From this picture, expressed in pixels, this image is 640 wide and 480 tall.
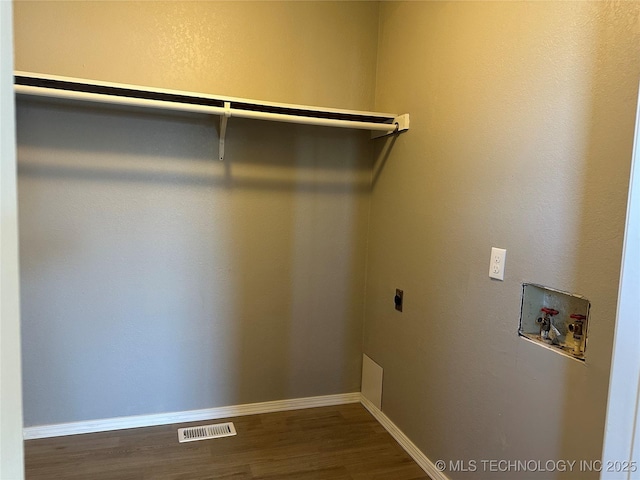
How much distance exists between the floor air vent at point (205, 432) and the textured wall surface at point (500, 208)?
0.92 metres

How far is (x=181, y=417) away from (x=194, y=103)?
5.73 ft

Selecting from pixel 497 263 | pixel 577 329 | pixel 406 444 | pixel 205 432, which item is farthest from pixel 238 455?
pixel 577 329

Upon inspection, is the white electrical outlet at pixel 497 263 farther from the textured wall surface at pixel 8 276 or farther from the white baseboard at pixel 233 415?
the textured wall surface at pixel 8 276

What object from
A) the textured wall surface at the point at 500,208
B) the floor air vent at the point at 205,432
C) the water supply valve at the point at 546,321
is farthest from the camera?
the floor air vent at the point at 205,432

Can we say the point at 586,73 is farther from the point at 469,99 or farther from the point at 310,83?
the point at 310,83

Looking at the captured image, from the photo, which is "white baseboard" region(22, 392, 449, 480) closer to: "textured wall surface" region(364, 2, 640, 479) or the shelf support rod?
"textured wall surface" region(364, 2, 640, 479)

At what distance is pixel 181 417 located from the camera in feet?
8.04

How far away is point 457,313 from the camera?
1865 millimetres

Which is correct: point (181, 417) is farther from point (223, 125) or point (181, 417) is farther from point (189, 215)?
point (223, 125)

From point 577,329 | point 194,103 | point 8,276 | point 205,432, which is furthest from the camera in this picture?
point 205,432

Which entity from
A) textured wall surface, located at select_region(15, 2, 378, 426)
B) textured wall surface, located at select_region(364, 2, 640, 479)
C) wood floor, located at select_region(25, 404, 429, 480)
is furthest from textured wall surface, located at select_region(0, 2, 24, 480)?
textured wall surface, located at select_region(15, 2, 378, 426)

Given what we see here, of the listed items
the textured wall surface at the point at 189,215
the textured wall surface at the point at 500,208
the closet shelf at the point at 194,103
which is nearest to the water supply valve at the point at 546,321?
the textured wall surface at the point at 500,208

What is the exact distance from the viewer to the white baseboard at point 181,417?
2.26 meters

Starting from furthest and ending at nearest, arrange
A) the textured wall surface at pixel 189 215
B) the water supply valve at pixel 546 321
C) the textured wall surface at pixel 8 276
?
1. the textured wall surface at pixel 189 215
2. the water supply valve at pixel 546 321
3. the textured wall surface at pixel 8 276
